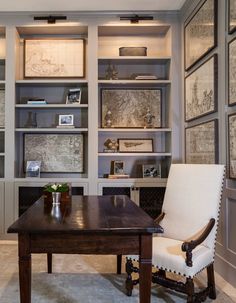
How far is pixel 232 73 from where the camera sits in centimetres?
267

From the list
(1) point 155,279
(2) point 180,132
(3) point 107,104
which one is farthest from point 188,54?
(1) point 155,279

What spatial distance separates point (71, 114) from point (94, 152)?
699 millimetres

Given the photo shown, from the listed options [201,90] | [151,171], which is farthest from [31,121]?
[201,90]

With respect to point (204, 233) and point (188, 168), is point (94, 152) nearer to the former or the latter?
point (188, 168)

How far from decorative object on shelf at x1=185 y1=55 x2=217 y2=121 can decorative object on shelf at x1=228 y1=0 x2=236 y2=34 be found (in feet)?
1.11

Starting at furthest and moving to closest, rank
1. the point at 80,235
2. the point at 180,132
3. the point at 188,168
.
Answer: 1. the point at 180,132
2. the point at 188,168
3. the point at 80,235

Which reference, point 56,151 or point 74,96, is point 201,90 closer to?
point 74,96

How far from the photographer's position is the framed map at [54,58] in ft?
14.1

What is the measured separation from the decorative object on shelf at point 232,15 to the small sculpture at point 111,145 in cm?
212

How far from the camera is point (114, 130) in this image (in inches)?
164

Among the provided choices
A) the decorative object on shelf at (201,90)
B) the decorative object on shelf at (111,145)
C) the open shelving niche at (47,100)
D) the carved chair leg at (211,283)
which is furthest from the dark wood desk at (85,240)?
the decorative object on shelf at (111,145)

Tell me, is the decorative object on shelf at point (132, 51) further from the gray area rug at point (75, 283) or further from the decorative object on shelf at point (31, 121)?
the gray area rug at point (75, 283)

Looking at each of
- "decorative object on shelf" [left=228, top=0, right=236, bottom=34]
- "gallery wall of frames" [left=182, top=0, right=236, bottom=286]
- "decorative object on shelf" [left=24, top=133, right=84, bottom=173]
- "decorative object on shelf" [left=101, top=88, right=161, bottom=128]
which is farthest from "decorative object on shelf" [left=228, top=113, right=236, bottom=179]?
"decorative object on shelf" [left=24, top=133, right=84, bottom=173]

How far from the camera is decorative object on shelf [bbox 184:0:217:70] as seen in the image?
10.0ft
